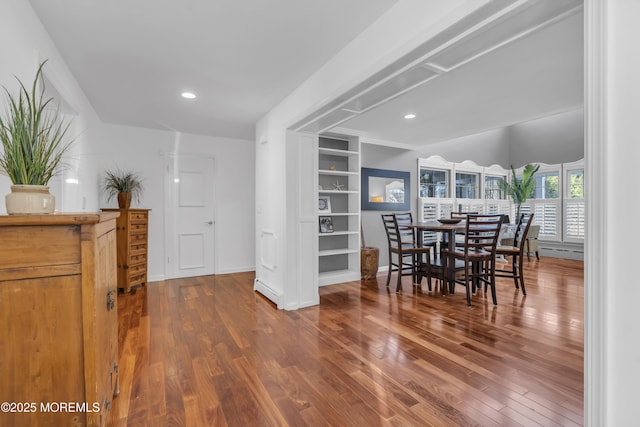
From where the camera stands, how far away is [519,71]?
2.75 m

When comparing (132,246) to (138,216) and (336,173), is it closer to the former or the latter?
(138,216)

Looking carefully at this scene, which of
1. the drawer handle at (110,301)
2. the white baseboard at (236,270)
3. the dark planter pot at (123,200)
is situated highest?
the dark planter pot at (123,200)

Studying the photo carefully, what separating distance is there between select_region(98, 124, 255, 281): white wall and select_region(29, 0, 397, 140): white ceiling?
1.04 meters

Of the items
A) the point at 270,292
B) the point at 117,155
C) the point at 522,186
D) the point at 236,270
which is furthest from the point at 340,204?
the point at 522,186

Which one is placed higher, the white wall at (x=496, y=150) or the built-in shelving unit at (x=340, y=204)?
the white wall at (x=496, y=150)

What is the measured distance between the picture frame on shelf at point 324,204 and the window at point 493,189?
4446 mm

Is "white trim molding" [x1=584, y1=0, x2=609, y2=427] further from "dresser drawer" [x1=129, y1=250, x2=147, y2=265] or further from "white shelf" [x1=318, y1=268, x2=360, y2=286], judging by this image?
A: "dresser drawer" [x1=129, y1=250, x2=147, y2=265]

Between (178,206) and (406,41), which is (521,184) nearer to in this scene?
(406,41)

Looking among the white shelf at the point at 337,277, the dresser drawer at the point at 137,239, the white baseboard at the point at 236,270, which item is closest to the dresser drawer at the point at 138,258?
the dresser drawer at the point at 137,239

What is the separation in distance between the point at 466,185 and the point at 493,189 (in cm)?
105

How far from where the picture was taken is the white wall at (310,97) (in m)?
1.57

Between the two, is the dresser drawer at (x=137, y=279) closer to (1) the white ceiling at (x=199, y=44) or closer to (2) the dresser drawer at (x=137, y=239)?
(2) the dresser drawer at (x=137, y=239)

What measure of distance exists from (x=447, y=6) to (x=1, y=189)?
93.8 inches

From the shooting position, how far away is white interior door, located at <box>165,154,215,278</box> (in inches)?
185
